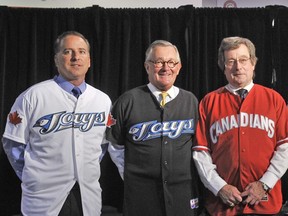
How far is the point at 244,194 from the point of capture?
5.48ft

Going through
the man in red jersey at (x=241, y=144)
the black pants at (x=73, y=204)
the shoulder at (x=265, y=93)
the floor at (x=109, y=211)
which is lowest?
the floor at (x=109, y=211)

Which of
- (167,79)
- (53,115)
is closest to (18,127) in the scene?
(53,115)

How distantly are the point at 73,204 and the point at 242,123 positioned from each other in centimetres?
102

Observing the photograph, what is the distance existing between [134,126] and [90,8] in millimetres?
1306

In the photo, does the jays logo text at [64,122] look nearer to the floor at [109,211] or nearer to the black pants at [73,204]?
the black pants at [73,204]

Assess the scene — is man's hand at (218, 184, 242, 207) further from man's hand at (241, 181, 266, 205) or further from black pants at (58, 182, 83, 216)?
black pants at (58, 182, 83, 216)

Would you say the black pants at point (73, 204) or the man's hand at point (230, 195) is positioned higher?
the man's hand at point (230, 195)

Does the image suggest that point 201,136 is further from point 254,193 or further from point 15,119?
point 15,119

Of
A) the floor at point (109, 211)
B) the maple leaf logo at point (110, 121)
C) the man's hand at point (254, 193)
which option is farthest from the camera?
the floor at point (109, 211)

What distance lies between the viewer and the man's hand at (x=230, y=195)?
1660 millimetres

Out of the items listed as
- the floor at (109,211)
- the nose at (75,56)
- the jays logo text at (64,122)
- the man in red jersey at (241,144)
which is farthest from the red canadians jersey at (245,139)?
the floor at (109,211)

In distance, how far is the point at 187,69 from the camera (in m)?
2.68

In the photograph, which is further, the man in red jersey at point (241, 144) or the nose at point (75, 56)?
the nose at point (75, 56)

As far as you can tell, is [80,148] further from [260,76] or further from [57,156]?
[260,76]
